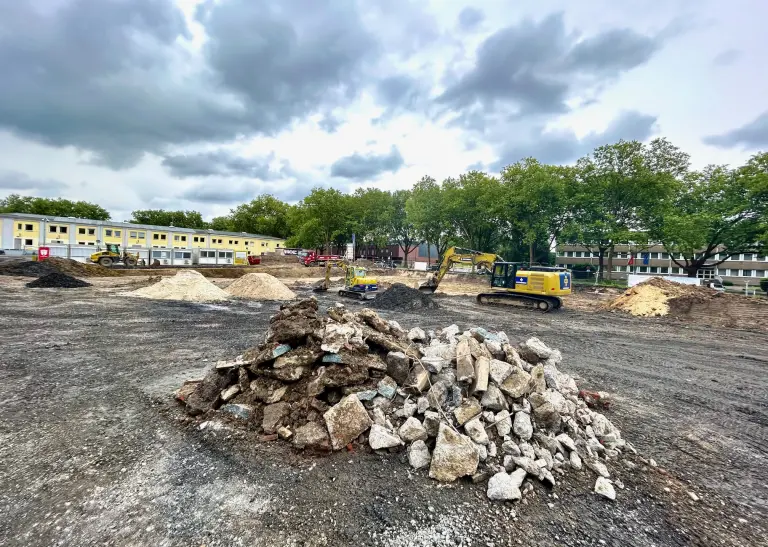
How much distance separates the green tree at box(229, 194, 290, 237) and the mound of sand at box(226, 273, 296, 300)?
57.4 m

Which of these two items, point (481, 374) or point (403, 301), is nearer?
point (481, 374)

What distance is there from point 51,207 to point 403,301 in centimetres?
8769

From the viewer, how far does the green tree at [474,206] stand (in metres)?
34.4

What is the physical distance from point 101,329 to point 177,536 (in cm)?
1045

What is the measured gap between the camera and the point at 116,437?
438cm

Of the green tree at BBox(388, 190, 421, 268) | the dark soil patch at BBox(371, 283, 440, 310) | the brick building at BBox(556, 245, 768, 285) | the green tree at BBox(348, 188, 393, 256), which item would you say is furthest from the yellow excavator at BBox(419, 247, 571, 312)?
the green tree at BBox(348, 188, 393, 256)

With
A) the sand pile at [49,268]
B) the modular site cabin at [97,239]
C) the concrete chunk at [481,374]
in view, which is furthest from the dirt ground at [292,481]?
the modular site cabin at [97,239]

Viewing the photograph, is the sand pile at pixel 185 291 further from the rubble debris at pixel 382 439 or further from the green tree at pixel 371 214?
the green tree at pixel 371 214

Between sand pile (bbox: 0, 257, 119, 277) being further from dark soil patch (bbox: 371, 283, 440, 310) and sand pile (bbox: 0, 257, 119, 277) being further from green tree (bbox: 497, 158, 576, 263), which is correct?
green tree (bbox: 497, 158, 576, 263)

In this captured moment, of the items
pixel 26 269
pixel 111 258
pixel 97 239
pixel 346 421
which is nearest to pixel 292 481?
pixel 346 421

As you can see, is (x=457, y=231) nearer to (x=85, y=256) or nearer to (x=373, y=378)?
(x=373, y=378)

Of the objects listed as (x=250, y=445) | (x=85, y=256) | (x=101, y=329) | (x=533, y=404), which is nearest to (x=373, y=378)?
(x=250, y=445)

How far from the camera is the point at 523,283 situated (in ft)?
59.0

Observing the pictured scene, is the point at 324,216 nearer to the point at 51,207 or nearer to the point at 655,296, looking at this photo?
the point at 655,296
